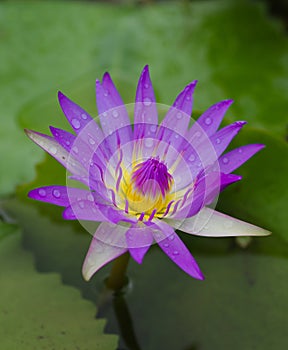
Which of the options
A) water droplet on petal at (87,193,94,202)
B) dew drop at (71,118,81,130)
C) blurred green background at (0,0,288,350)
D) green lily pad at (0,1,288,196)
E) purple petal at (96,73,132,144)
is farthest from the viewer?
green lily pad at (0,1,288,196)

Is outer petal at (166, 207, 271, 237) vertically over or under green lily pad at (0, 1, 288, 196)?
under

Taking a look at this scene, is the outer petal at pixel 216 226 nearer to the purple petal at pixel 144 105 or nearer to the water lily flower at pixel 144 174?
the water lily flower at pixel 144 174

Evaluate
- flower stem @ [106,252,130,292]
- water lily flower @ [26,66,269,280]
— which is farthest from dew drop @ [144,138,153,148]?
flower stem @ [106,252,130,292]

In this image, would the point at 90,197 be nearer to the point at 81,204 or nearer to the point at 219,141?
the point at 81,204

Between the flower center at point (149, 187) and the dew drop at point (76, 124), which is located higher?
the dew drop at point (76, 124)

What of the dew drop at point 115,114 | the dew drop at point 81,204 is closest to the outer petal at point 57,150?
the dew drop at point 81,204

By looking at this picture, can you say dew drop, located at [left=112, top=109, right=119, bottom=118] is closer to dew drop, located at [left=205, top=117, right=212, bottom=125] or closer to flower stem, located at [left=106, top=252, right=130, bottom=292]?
dew drop, located at [left=205, top=117, right=212, bottom=125]

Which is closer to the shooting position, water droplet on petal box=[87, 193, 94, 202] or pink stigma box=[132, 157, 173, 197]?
water droplet on petal box=[87, 193, 94, 202]

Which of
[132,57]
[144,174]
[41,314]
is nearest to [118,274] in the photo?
[41,314]
